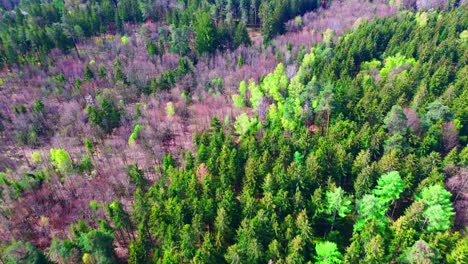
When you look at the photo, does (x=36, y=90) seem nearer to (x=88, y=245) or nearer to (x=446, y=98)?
(x=88, y=245)

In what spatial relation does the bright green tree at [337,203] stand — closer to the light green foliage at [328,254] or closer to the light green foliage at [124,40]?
the light green foliage at [328,254]

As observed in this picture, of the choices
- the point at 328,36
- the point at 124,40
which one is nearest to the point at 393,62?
the point at 328,36

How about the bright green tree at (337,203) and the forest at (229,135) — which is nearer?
the forest at (229,135)

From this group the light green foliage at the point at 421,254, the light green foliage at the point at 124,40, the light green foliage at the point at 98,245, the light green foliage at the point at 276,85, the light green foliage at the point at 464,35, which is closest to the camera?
the light green foliage at the point at 421,254

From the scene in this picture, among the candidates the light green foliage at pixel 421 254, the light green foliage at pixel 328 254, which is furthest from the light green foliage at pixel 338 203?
the light green foliage at pixel 421 254

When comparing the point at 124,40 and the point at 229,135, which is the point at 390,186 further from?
the point at 124,40

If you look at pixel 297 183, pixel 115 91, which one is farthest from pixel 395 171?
pixel 115 91

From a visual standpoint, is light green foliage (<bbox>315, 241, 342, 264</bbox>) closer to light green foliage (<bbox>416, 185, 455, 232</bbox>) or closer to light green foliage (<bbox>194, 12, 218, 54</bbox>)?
light green foliage (<bbox>416, 185, 455, 232</bbox>)
